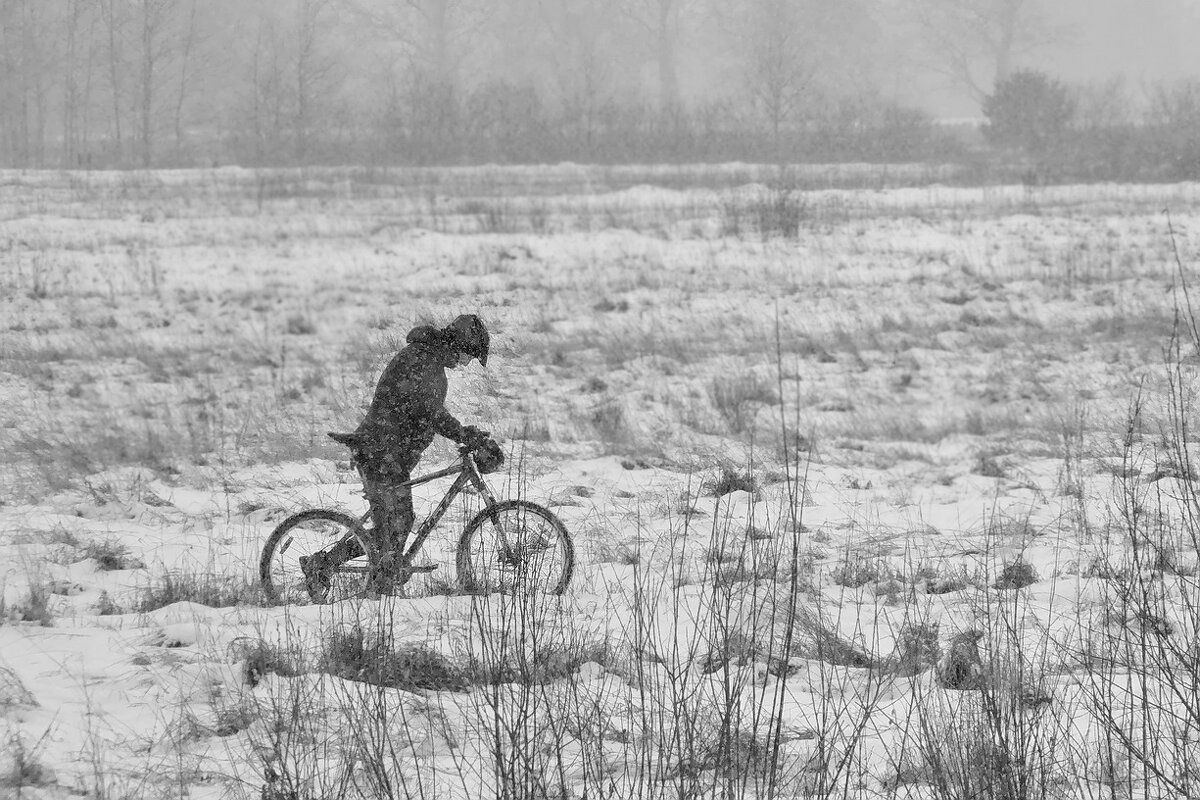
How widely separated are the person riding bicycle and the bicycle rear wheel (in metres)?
0.05

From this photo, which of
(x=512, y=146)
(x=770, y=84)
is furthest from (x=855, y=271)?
(x=770, y=84)

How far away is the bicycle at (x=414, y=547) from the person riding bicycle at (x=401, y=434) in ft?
0.10

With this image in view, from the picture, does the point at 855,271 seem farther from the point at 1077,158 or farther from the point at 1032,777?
the point at 1077,158

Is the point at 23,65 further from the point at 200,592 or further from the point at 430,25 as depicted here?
the point at 200,592

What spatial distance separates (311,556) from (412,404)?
2.78 feet

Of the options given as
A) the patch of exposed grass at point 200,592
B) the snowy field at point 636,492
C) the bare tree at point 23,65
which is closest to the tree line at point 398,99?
the bare tree at point 23,65

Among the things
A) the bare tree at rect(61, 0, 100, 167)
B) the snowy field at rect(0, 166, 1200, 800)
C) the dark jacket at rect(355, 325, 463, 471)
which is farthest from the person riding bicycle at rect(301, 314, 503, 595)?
the bare tree at rect(61, 0, 100, 167)

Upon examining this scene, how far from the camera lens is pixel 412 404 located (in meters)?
4.42

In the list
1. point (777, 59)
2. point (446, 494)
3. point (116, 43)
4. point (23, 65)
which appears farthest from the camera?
point (777, 59)

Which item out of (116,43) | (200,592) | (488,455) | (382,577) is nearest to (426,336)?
(488,455)

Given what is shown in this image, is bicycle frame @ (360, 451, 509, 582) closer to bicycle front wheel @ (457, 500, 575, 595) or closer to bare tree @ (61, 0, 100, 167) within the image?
bicycle front wheel @ (457, 500, 575, 595)

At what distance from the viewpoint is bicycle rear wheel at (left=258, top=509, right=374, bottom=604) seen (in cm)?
470

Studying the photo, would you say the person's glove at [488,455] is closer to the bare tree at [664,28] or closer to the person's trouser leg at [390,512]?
the person's trouser leg at [390,512]

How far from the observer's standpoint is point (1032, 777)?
284 centimetres
